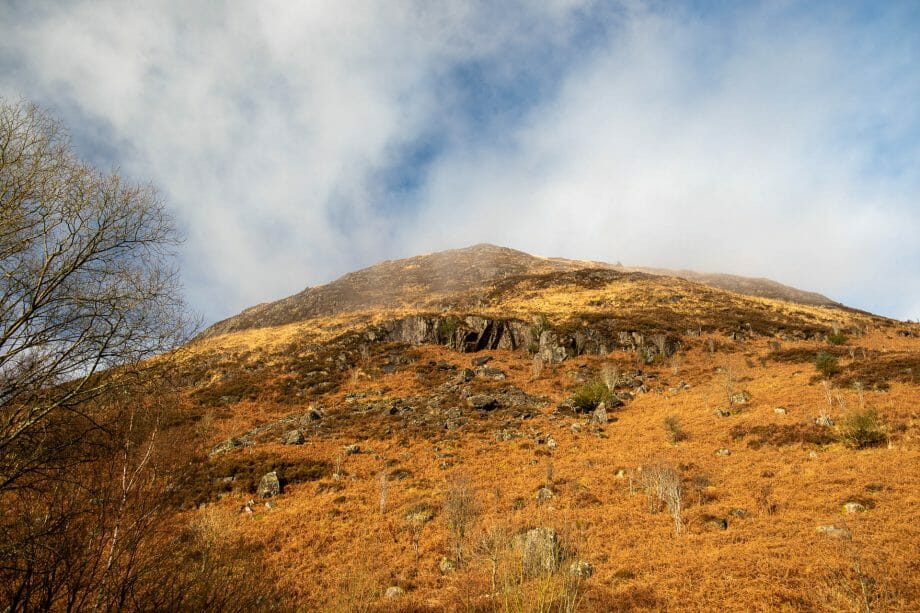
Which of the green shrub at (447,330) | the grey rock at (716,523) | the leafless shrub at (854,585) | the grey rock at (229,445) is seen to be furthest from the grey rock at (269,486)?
the green shrub at (447,330)

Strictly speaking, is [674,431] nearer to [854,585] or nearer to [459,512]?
[854,585]

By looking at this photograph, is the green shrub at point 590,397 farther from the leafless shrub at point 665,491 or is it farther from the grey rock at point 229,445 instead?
the grey rock at point 229,445

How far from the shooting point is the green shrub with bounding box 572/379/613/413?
25266 mm

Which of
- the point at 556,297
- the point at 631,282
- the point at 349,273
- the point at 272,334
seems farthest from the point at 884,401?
the point at 349,273

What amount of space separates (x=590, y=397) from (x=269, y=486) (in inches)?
754

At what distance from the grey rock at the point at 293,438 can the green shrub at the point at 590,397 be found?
57.7 ft

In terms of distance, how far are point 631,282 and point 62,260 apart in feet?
208

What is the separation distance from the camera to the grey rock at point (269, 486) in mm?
16438

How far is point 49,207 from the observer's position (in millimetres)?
5766

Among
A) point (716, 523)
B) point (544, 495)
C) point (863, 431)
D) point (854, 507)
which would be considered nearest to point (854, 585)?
point (716, 523)

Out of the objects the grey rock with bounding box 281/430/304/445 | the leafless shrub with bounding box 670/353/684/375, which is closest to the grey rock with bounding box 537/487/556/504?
the grey rock with bounding box 281/430/304/445

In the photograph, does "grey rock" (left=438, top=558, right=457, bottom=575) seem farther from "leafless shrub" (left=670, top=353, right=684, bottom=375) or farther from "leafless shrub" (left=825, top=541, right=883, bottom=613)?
"leafless shrub" (left=670, top=353, right=684, bottom=375)

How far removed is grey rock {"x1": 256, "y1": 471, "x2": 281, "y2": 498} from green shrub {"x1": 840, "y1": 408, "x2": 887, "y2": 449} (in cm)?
2280

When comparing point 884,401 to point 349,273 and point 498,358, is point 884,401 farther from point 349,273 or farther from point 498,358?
point 349,273
